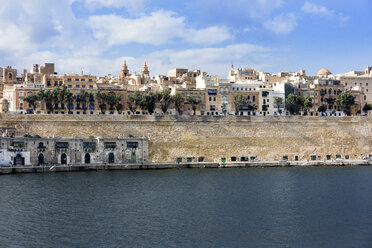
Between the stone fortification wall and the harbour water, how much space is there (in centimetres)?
1189

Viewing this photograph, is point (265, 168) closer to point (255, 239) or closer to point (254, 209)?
point (254, 209)

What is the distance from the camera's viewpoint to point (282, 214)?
1432 inches

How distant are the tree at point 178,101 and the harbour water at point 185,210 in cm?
2250

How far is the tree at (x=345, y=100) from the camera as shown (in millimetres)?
83000

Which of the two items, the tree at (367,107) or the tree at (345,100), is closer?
the tree at (345,100)

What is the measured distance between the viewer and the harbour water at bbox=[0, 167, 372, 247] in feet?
98.1

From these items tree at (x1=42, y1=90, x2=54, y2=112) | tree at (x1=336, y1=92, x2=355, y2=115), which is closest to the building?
tree at (x1=42, y1=90, x2=54, y2=112)

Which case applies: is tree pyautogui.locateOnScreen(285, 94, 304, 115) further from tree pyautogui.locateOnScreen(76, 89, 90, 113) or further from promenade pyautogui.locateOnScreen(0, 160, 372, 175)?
tree pyautogui.locateOnScreen(76, 89, 90, 113)

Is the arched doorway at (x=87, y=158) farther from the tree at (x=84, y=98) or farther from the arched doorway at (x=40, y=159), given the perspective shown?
the tree at (x=84, y=98)

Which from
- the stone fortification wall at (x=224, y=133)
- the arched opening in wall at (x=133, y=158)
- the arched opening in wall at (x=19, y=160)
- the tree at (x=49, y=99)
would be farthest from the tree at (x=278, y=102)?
the arched opening in wall at (x=19, y=160)

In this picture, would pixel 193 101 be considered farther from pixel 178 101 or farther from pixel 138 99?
pixel 138 99

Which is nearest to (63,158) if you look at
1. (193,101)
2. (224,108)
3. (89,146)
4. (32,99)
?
(89,146)

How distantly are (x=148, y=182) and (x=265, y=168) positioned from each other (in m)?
19.9

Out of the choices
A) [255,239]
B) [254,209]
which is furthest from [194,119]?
[255,239]
